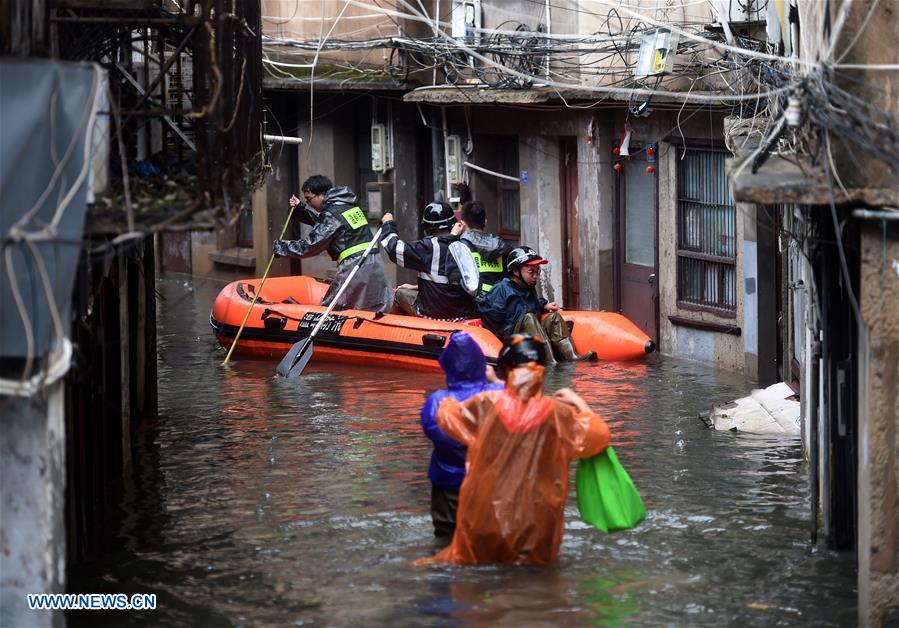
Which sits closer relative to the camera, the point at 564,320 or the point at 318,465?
the point at 318,465

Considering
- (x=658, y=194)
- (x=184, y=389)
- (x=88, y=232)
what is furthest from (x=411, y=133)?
(x=88, y=232)

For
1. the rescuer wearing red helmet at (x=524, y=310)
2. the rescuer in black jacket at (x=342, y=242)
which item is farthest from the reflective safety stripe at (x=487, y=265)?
the rescuer in black jacket at (x=342, y=242)

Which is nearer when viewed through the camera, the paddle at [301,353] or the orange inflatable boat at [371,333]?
the orange inflatable boat at [371,333]

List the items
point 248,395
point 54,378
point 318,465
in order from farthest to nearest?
point 248,395 < point 318,465 < point 54,378

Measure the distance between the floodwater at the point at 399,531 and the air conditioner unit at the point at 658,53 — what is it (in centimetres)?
300

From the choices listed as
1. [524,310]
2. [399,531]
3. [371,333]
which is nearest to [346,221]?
[371,333]

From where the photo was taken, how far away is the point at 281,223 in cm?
2309

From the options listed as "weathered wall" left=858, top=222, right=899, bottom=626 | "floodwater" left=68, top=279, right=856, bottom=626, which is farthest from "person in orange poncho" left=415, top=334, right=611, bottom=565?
"weathered wall" left=858, top=222, right=899, bottom=626

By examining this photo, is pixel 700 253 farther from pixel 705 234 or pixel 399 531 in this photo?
pixel 399 531

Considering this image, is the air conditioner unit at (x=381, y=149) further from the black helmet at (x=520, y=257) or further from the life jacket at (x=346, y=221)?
the black helmet at (x=520, y=257)

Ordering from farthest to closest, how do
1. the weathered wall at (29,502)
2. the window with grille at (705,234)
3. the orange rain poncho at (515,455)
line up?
the window with grille at (705,234) → the orange rain poncho at (515,455) → the weathered wall at (29,502)

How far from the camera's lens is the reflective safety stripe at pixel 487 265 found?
1602 cm

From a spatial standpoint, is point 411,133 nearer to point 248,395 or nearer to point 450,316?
point 450,316

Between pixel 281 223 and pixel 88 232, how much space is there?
52.4 feet
